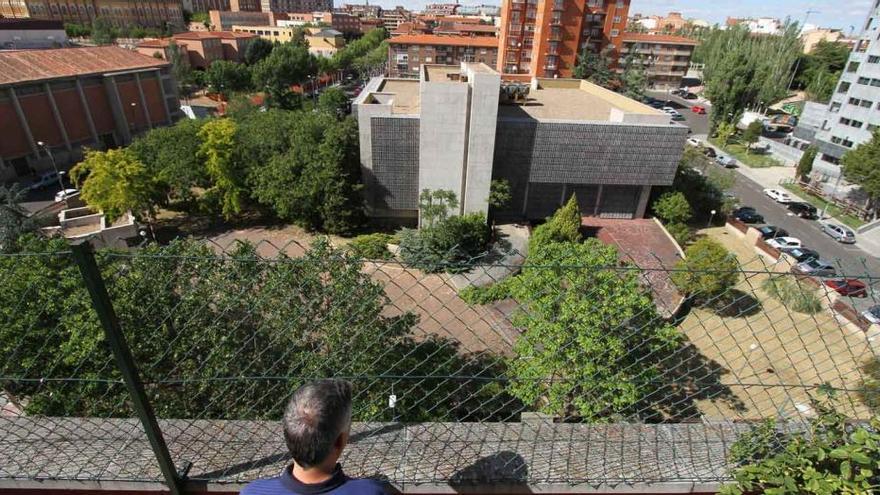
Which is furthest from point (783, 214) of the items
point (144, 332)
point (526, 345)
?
point (144, 332)

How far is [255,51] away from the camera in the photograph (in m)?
38.3

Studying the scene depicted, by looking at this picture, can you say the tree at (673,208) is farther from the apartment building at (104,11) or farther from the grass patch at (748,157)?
the apartment building at (104,11)

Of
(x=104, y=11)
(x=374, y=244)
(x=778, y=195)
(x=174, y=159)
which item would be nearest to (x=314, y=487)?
(x=374, y=244)

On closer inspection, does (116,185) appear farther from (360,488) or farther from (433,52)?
(433,52)

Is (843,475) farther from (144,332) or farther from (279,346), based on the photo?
(144,332)

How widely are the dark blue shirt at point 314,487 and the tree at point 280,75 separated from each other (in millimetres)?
32287

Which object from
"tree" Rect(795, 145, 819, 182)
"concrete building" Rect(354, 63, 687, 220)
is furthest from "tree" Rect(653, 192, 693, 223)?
"tree" Rect(795, 145, 819, 182)

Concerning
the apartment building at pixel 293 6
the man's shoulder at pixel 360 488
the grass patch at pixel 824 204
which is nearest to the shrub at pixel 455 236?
the man's shoulder at pixel 360 488

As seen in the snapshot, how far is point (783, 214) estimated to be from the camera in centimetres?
1719

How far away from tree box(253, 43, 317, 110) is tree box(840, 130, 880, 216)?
29.8m

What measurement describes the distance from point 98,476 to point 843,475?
3.01 m

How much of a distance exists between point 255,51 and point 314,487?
4388 cm

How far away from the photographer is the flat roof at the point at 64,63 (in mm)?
17703

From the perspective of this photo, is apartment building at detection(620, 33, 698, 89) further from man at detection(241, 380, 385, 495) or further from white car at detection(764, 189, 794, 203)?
man at detection(241, 380, 385, 495)
